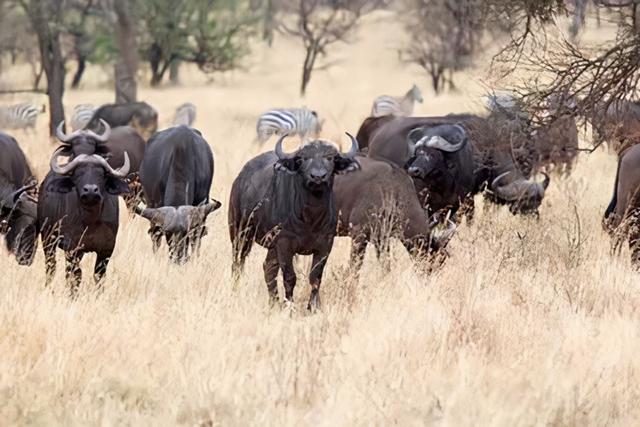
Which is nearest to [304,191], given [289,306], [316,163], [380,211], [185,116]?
[316,163]

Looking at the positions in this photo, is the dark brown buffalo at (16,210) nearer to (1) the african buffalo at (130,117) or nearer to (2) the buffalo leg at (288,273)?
(2) the buffalo leg at (288,273)

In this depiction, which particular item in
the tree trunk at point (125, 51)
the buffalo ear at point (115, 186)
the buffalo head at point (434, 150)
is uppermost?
the buffalo ear at point (115, 186)

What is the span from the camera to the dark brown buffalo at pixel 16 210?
A: 356 inches

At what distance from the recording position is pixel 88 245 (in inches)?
332

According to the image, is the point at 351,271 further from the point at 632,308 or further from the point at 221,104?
the point at 221,104

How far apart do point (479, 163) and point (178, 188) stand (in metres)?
3.59

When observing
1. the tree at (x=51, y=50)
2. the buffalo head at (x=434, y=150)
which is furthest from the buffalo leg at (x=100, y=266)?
the tree at (x=51, y=50)

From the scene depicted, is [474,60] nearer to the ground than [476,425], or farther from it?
nearer to the ground

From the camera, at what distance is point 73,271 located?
8.34 meters

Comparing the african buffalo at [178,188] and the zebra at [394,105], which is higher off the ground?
the african buffalo at [178,188]

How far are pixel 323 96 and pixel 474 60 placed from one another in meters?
5.28

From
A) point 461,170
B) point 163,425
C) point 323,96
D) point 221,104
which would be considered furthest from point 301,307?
point 323,96

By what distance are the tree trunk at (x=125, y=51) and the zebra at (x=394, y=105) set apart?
5.14 metres

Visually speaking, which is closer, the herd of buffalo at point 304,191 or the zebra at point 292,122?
the herd of buffalo at point 304,191
